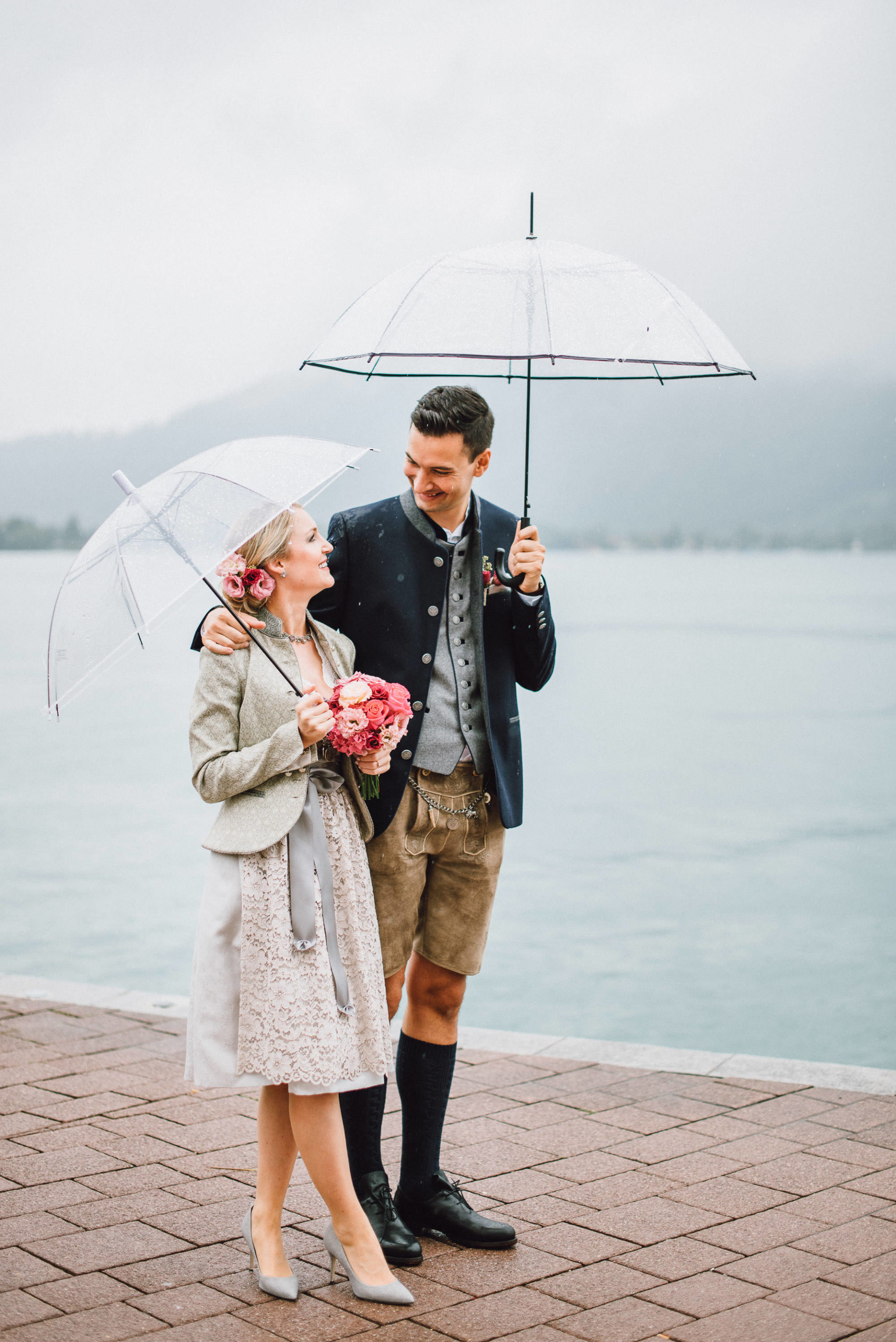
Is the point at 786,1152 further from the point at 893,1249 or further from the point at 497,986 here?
the point at 497,986

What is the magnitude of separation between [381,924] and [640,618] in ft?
77.0

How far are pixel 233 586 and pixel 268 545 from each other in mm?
92

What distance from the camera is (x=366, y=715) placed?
2.23 m

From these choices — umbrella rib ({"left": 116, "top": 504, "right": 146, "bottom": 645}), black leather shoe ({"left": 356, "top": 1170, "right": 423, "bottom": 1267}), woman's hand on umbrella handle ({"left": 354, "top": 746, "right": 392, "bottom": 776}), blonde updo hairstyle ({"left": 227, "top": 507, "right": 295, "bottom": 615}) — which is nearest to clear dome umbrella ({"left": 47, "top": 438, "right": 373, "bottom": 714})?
umbrella rib ({"left": 116, "top": 504, "right": 146, "bottom": 645})

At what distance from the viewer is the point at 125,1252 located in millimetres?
2521

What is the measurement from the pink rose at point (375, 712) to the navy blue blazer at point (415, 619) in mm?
226

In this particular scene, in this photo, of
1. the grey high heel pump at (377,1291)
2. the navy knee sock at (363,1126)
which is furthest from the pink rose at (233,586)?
the grey high heel pump at (377,1291)

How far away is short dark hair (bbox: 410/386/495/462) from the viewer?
2.40 m

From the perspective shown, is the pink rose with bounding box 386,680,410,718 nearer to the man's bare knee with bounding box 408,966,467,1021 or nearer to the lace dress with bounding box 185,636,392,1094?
the lace dress with bounding box 185,636,392,1094

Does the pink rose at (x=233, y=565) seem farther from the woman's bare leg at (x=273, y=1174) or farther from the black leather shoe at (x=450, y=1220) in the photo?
the black leather shoe at (x=450, y=1220)

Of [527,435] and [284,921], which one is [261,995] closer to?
[284,921]

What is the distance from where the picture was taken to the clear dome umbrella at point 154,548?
2.11m

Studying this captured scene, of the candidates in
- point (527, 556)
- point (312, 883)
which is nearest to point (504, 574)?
point (527, 556)

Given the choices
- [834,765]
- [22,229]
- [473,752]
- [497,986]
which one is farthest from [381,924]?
[22,229]
